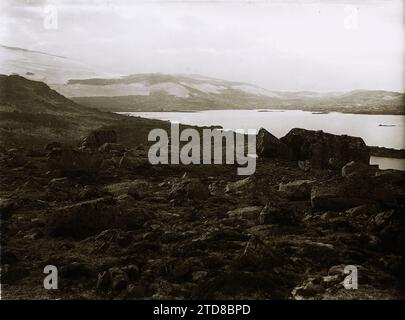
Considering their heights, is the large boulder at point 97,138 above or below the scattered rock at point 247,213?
above

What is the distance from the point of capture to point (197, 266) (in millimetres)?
5781

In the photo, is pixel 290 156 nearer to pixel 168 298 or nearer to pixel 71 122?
pixel 168 298

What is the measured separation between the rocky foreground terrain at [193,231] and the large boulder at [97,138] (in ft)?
10.0

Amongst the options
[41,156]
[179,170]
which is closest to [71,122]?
[41,156]

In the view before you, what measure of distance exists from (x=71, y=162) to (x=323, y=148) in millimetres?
7157

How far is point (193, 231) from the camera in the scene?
23.0 feet

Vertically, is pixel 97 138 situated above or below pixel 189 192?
above

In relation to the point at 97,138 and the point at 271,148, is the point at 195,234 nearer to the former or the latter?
the point at 271,148

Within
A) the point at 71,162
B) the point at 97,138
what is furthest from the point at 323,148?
the point at 97,138

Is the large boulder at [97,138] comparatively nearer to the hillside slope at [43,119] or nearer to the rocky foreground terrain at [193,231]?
the hillside slope at [43,119]

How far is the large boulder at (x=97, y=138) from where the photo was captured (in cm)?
1448

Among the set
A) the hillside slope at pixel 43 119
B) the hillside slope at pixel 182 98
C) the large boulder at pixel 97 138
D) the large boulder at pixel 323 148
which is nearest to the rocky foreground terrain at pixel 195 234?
the large boulder at pixel 323 148
